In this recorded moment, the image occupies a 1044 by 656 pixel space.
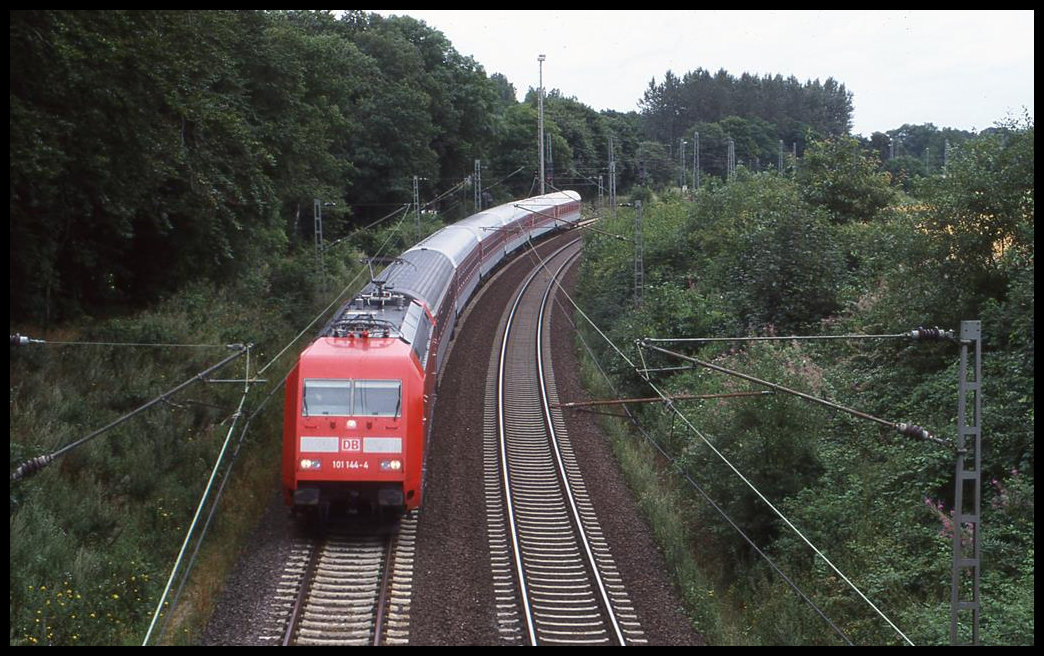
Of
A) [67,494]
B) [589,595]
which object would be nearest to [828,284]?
[589,595]

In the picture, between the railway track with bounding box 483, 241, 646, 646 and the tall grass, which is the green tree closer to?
the railway track with bounding box 483, 241, 646, 646

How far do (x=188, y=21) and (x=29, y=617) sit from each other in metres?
12.2

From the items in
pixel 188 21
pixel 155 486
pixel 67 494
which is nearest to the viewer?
pixel 67 494

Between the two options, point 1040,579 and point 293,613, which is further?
point 293,613

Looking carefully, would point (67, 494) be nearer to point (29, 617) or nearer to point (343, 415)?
point (29, 617)

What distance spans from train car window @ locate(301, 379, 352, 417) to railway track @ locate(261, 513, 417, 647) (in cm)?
230

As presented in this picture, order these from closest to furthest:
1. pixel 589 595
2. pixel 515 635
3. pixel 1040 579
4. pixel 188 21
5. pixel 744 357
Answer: pixel 1040 579 < pixel 515 635 < pixel 589 595 < pixel 188 21 < pixel 744 357

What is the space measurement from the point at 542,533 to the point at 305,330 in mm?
9068

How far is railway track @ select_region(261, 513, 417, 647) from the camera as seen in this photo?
1284 cm

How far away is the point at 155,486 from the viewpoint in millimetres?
17422

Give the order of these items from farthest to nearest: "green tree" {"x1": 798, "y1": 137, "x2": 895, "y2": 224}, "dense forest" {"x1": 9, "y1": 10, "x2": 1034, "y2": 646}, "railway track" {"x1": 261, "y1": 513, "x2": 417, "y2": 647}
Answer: "green tree" {"x1": 798, "y1": 137, "x2": 895, "y2": 224}, "dense forest" {"x1": 9, "y1": 10, "x2": 1034, "y2": 646}, "railway track" {"x1": 261, "y1": 513, "x2": 417, "y2": 647}

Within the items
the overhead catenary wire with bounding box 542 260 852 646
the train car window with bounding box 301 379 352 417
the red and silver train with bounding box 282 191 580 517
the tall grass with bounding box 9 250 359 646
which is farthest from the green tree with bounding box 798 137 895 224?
the train car window with bounding box 301 379 352 417

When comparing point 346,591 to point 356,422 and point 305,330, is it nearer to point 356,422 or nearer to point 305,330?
point 356,422
